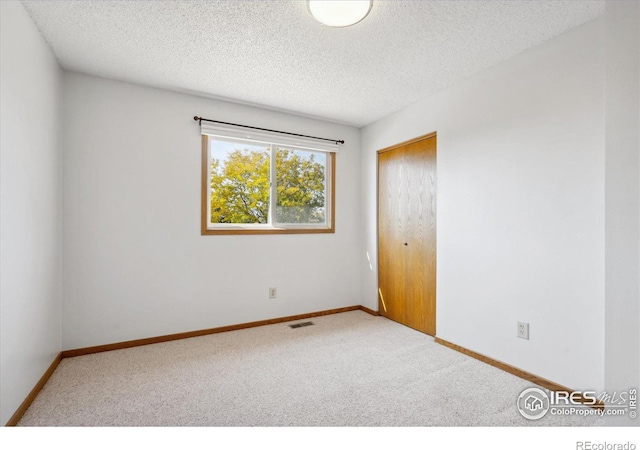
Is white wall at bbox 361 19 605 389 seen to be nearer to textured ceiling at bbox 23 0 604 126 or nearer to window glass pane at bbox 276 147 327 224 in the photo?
textured ceiling at bbox 23 0 604 126

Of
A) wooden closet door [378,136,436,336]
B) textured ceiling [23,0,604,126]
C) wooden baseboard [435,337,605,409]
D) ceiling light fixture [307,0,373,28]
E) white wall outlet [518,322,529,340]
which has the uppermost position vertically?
textured ceiling [23,0,604,126]

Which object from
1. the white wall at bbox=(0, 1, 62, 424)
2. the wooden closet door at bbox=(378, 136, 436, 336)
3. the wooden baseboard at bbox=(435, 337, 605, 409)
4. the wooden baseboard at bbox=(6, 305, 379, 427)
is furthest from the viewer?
the wooden closet door at bbox=(378, 136, 436, 336)

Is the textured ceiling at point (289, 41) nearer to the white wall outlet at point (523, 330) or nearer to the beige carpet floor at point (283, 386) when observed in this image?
the white wall outlet at point (523, 330)

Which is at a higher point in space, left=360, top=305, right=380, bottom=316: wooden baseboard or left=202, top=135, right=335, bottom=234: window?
left=202, top=135, right=335, bottom=234: window

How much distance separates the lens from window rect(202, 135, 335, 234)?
3.29 meters

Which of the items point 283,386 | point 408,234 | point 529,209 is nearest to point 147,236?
point 283,386

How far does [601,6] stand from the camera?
5.96 feet

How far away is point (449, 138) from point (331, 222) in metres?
1.69

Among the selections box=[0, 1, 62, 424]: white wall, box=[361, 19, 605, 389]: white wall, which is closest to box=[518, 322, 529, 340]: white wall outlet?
box=[361, 19, 605, 389]: white wall

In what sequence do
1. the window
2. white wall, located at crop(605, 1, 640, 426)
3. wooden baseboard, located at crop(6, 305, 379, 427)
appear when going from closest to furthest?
white wall, located at crop(605, 1, 640, 426), wooden baseboard, located at crop(6, 305, 379, 427), the window

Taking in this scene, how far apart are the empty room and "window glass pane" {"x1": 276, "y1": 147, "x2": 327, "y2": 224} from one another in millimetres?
27

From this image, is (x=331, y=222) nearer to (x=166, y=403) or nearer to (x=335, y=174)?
(x=335, y=174)

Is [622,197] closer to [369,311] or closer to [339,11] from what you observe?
[339,11]

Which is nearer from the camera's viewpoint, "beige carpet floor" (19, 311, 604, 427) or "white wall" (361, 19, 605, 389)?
"beige carpet floor" (19, 311, 604, 427)
